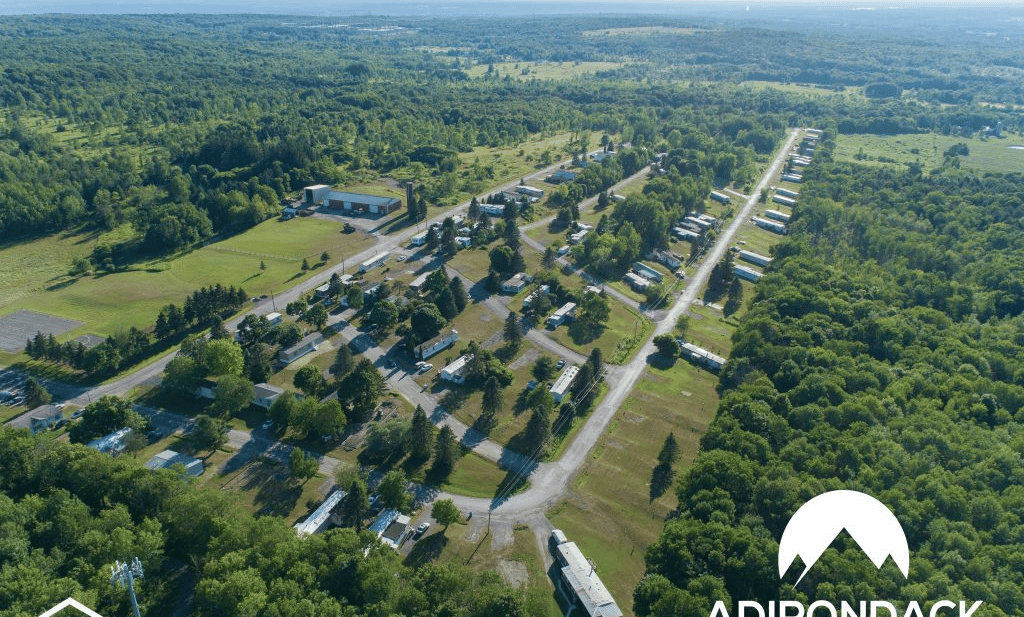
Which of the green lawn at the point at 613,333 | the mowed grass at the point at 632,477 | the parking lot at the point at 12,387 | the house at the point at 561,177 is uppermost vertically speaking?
the house at the point at 561,177

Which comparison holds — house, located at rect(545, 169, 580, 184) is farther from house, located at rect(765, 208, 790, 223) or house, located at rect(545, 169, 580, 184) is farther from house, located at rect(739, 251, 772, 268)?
house, located at rect(739, 251, 772, 268)

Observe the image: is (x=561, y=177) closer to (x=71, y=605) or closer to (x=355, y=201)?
(x=355, y=201)

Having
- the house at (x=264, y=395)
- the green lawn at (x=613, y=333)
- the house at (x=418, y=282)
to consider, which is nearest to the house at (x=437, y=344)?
the green lawn at (x=613, y=333)

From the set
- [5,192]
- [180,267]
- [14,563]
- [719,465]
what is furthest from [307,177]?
[719,465]

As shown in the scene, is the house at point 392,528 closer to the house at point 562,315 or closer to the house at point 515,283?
the house at point 562,315

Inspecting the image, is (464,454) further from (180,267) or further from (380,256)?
(180,267)
